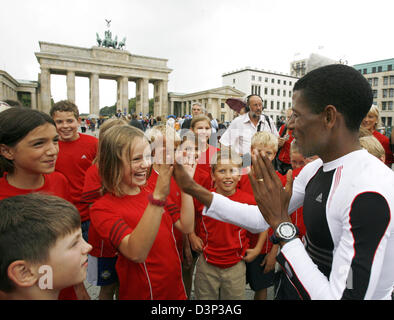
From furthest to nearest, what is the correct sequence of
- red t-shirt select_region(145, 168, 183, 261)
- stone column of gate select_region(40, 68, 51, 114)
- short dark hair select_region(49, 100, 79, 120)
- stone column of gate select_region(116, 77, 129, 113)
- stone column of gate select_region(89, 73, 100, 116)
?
stone column of gate select_region(116, 77, 129, 113)
stone column of gate select_region(89, 73, 100, 116)
stone column of gate select_region(40, 68, 51, 114)
short dark hair select_region(49, 100, 79, 120)
red t-shirt select_region(145, 168, 183, 261)

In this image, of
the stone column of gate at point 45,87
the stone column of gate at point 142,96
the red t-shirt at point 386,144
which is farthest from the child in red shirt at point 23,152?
the stone column of gate at point 142,96

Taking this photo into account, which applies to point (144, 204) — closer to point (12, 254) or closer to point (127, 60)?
point (12, 254)

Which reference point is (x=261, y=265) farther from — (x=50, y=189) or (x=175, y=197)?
(x=50, y=189)

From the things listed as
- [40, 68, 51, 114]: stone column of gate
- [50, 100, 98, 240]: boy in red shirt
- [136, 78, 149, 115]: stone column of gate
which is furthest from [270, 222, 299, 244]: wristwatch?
[136, 78, 149, 115]: stone column of gate

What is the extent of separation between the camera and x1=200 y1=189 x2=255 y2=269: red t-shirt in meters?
2.48

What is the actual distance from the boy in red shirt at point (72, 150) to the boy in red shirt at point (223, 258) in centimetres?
140

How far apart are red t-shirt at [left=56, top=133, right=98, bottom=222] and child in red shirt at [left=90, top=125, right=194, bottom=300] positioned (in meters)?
1.37

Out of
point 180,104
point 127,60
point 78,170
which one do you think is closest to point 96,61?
point 127,60

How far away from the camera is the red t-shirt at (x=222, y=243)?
97.7 inches

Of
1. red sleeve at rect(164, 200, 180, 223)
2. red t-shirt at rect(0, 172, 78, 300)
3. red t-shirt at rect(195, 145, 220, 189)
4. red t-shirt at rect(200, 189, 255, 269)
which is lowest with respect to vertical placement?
red t-shirt at rect(200, 189, 255, 269)

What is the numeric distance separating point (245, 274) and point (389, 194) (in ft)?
6.23

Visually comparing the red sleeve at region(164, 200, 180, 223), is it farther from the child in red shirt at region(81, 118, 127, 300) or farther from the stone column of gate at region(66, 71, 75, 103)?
the stone column of gate at region(66, 71, 75, 103)

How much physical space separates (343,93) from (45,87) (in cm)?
5142

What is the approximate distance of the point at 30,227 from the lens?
1.23m
